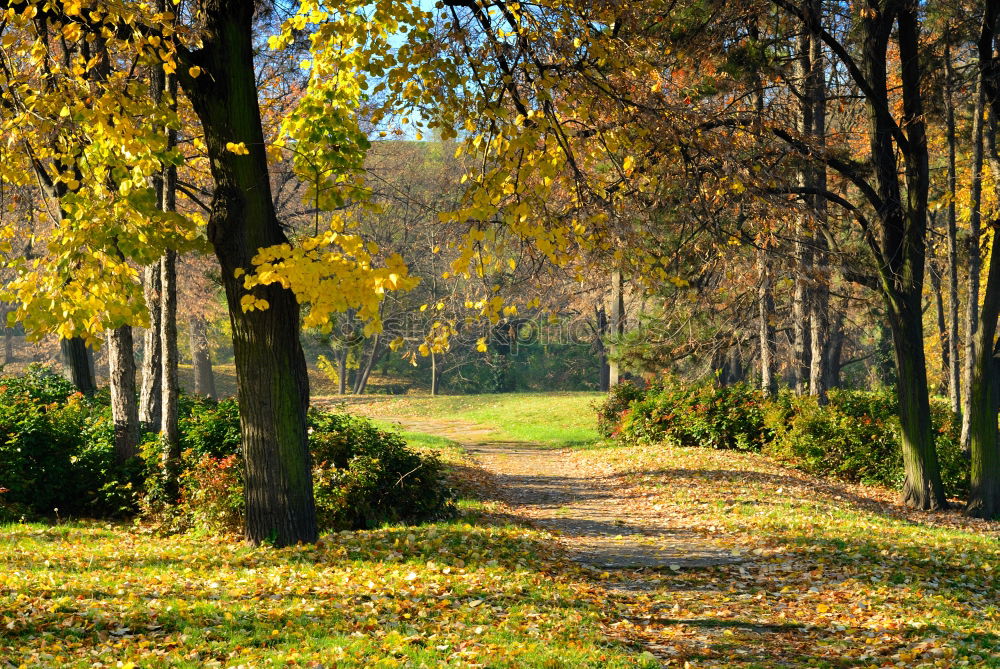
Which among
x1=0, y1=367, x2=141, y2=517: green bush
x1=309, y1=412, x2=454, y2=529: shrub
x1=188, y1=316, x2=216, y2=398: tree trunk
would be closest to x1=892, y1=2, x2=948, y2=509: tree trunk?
x1=309, y1=412, x2=454, y2=529: shrub

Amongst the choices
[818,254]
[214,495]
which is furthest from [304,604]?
[818,254]

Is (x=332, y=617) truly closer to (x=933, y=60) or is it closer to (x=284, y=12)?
(x=284, y=12)

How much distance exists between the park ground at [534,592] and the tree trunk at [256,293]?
1.55 feet

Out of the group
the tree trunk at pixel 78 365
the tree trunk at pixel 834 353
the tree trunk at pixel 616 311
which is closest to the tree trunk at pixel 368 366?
the tree trunk at pixel 616 311

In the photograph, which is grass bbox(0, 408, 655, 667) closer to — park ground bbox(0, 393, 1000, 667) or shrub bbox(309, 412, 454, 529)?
park ground bbox(0, 393, 1000, 667)

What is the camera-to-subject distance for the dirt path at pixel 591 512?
851 centimetres

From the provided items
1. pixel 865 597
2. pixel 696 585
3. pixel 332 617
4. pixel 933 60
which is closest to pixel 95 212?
pixel 332 617

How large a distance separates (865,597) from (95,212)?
7427mm

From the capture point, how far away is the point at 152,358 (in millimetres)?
10820

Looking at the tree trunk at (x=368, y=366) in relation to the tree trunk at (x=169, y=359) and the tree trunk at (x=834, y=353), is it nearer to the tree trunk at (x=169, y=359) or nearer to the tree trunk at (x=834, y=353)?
the tree trunk at (x=834, y=353)

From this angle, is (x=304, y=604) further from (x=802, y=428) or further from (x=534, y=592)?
(x=802, y=428)

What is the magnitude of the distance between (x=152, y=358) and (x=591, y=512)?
248 inches

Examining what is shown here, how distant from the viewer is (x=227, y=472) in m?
8.75

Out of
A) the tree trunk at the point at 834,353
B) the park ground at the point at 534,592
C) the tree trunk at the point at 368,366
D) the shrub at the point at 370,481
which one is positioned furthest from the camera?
the tree trunk at the point at 368,366
